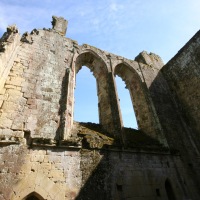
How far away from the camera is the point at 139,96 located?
792 centimetres

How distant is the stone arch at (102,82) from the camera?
6.32 metres

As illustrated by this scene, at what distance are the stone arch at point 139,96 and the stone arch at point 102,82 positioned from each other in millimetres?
916

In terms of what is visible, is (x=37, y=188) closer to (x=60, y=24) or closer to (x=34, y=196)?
(x=34, y=196)

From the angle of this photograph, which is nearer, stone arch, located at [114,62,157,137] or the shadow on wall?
the shadow on wall

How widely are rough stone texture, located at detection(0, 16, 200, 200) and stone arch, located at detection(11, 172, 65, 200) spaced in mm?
18

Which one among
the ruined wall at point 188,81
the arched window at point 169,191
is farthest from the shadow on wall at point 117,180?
the ruined wall at point 188,81

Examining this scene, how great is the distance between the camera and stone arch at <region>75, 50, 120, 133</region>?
6.32 metres

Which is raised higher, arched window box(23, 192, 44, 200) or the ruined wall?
the ruined wall

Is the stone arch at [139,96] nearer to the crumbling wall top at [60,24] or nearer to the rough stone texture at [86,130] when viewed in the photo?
the rough stone texture at [86,130]

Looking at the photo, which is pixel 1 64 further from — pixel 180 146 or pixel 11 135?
pixel 180 146

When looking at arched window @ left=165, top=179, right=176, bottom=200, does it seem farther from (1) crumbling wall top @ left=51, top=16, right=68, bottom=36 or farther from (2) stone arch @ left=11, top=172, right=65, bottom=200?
(1) crumbling wall top @ left=51, top=16, right=68, bottom=36

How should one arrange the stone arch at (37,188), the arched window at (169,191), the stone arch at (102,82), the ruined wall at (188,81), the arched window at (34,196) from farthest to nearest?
the ruined wall at (188,81) → the stone arch at (102,82) → the arched window at (169,191) → the arched window at (34,196) → the stone arch at (37,188)

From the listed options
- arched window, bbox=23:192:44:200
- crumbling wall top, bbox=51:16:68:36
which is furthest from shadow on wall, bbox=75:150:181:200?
crumbling wall top, bbox=51:16:68:36

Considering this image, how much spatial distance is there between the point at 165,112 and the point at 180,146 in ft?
5.01
